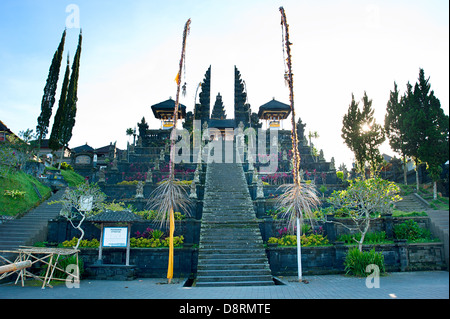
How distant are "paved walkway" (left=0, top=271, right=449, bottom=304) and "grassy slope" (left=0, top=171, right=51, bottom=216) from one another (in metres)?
7.25

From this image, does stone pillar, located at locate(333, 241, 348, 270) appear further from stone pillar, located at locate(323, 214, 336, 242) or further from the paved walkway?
the paved walkway

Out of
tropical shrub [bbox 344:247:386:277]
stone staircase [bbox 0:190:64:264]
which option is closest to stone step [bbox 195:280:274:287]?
tropical shrub [bbox 344:247:386:277]

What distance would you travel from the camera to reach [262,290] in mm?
9672

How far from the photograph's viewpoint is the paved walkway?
841 cm

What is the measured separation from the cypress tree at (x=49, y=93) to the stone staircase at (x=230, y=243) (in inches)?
766

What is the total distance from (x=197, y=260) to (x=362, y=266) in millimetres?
6683

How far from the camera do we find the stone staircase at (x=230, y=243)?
11.3 m

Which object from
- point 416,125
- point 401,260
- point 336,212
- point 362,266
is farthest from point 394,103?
point 362,266

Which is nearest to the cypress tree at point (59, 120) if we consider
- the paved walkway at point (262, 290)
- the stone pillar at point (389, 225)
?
the paved walkway at point (262, 290)

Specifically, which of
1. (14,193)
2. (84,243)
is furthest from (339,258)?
(14,193)

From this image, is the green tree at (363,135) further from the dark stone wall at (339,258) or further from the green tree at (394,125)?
the dark stone wall at (339,258)

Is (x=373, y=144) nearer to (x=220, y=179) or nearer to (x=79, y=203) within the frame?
(x=220, y=179)
